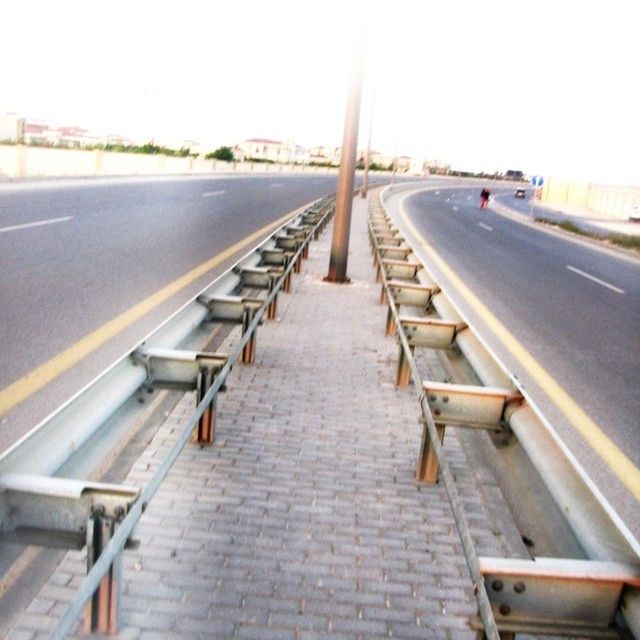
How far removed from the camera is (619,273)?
67.8 ft

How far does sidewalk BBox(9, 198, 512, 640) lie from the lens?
3.27 m

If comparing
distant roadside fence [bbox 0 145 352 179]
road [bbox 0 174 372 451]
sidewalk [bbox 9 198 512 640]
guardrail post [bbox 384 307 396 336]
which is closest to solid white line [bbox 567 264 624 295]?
road [bbox 0 174 372 451]

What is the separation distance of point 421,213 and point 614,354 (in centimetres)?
2858

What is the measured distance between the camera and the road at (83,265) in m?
6.67

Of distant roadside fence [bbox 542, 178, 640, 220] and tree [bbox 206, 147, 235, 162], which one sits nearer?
distant roadside fence [bbox 542, 178, 640, 220]

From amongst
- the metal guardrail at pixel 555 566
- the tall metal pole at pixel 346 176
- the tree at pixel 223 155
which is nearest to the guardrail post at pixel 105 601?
the metal guardrail at pixel 555 566

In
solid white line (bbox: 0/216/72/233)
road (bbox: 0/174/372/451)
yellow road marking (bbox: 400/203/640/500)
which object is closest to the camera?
Result: yellow road marking (bbox: 400/203/640/500)

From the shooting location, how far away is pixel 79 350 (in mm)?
7098

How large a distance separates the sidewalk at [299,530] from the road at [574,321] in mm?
1359

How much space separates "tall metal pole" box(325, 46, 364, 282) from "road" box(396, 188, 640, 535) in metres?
2.07

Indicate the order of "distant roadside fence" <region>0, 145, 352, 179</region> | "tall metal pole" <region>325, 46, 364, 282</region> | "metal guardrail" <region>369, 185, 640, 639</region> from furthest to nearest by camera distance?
1. "distant roadside fence" <region>0, 145, 352, 179</region>
2. "tall metal pole" <region>325, 46, 364, 282</region>
3. "metal guardrail" <region>369, 185, 640, 639</region>

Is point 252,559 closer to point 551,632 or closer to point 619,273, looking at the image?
point 551,632

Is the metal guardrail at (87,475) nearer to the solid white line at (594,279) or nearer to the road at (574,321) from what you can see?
the road at (574,321)

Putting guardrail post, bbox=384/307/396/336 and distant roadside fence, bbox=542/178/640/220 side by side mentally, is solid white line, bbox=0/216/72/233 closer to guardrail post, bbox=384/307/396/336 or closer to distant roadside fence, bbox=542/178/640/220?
guardrail post, bbox=384/307/396/336
